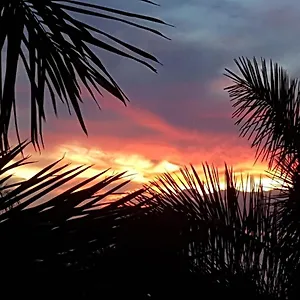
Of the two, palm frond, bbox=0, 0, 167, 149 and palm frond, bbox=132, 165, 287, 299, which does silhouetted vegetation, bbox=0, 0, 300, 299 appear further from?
palm frond, bbox=132, 165, 287, 299

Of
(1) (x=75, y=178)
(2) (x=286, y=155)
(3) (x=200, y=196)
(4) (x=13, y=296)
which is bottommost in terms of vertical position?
(4) (x=13, y=296)

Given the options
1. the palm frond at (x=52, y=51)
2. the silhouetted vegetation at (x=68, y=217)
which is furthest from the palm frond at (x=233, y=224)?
the palm frond at (x=52, y=51)

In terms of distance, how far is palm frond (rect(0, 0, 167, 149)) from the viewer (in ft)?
5.27

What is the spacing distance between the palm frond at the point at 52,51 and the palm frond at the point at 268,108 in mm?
2888

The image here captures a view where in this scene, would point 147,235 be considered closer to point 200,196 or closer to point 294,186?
point 200,196

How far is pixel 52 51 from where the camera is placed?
172 cm

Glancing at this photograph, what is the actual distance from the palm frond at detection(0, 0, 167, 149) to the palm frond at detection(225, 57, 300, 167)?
289cm

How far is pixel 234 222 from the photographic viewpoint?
356 cm

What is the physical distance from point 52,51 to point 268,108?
332 centimetres

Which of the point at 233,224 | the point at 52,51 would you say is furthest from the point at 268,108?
the point at 52,51

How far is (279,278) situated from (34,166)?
5.32 feet

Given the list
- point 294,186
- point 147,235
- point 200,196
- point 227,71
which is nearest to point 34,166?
point 147,235

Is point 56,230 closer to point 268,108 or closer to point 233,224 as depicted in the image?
point 233,224

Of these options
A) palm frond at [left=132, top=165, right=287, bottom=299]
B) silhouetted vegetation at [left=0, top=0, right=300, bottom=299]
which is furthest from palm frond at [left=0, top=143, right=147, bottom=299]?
palm frond at [left=132, top=165, right=287, bottom=299]
